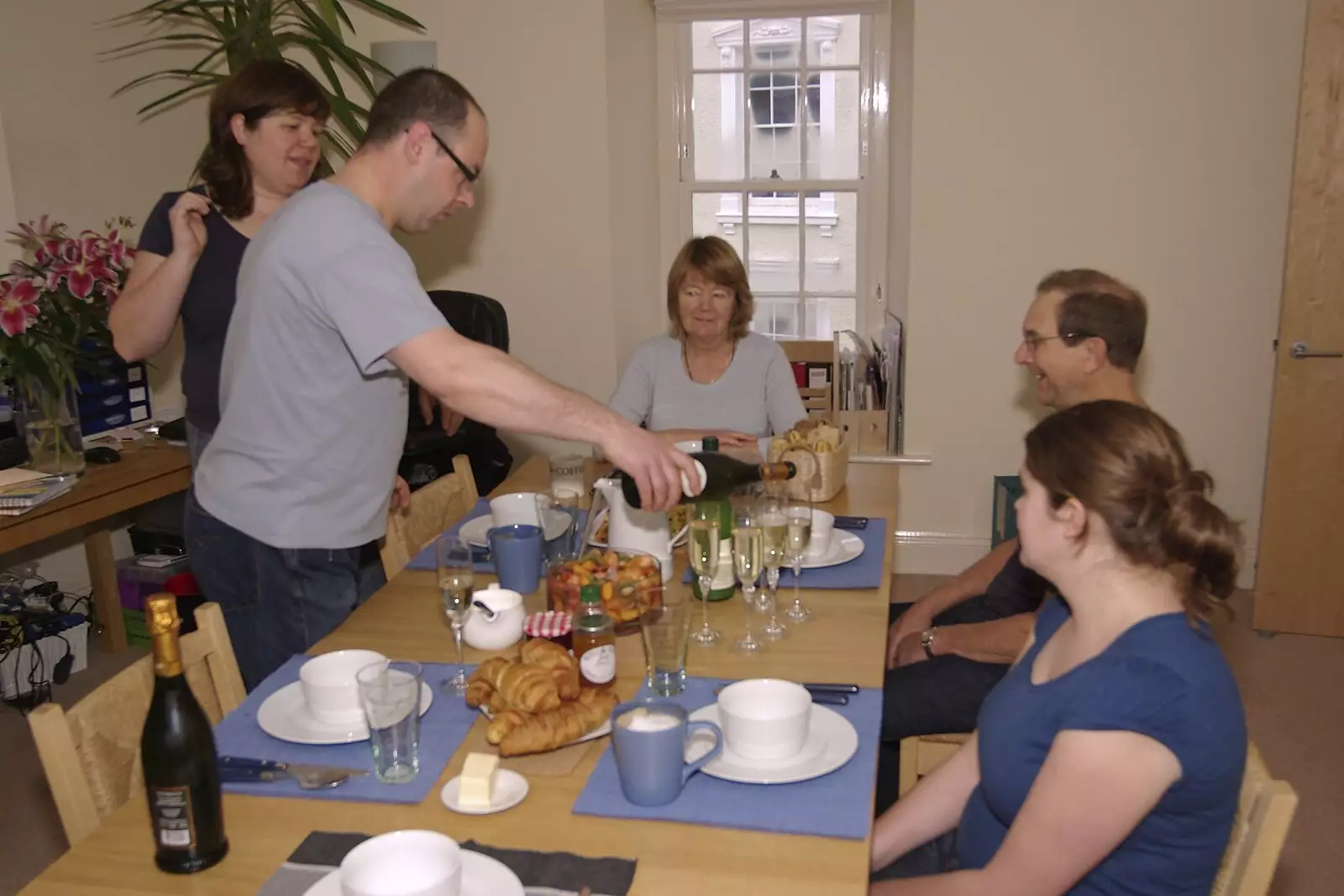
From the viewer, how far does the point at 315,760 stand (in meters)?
1.46

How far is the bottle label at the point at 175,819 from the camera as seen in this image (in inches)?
48.3

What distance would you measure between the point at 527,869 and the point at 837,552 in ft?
3.75

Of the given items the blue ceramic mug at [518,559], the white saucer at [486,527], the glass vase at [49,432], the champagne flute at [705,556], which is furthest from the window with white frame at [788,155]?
the champagne flute at [705,556]

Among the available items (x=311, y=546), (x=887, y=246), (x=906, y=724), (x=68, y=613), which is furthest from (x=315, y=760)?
(x=887, y=246)

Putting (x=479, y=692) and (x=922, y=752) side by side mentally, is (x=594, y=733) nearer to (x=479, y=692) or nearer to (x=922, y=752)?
(x=479, y=692)

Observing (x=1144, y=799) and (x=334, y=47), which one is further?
(x=334, y=47)

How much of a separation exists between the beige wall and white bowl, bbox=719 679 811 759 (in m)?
2.86

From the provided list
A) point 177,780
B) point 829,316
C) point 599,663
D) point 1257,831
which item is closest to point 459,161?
point 599,663

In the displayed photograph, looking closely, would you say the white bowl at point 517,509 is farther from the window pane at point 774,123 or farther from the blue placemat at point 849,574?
the window pane at point 774,123

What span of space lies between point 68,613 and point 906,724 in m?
2.74

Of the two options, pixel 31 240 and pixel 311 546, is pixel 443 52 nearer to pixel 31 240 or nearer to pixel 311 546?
pixel 31 240

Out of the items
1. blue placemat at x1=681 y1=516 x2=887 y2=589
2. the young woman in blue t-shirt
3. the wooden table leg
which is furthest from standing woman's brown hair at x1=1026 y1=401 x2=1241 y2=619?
the wooden table leg

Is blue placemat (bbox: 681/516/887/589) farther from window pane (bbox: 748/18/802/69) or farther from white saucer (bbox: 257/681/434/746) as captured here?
window pane (bbox: 748/18/802/69)

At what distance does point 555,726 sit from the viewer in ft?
4.80
